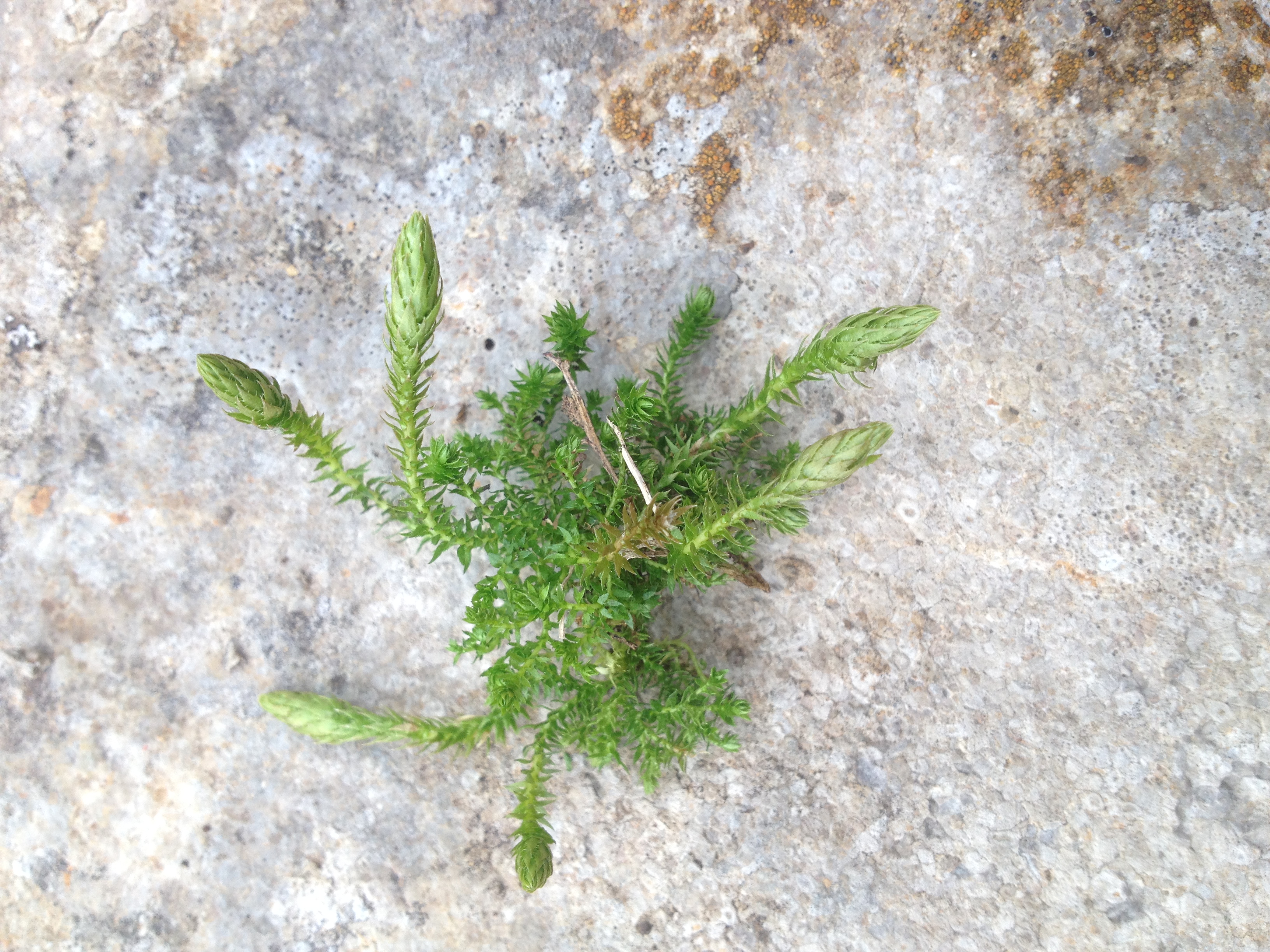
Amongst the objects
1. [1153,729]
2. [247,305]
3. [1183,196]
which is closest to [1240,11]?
[1183,196]

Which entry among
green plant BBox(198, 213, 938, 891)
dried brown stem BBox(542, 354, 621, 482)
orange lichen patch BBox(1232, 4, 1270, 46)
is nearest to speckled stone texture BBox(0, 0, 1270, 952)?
orange lichen patch BBox(1232, 4, 1270, 46)

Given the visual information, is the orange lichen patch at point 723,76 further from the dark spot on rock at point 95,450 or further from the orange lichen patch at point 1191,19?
the dark spot on rock at point 95,450

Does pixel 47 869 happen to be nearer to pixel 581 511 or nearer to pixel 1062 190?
pixel 581 511

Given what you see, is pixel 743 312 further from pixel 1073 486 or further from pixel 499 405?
pixel 1073 486

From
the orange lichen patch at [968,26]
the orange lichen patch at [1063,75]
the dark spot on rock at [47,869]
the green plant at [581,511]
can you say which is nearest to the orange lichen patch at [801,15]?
the orange lichen patch at [968,26]

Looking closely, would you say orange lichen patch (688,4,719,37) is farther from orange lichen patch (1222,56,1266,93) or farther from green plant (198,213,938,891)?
orange lichen patch (1222,56,1266,93)

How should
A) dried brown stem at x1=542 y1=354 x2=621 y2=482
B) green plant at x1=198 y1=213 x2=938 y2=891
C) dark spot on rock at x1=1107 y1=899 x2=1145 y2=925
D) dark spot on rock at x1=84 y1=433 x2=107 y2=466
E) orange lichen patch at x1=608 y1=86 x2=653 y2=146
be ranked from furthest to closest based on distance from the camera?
1. dark spot on rock at x1=84 y1=433 x2=107 y2=466
2. orange lichen patch at x1=608 y1=86 x2=653 y2=146
3. dark spot on rock at x1=1107 y1=899 x2=1145 y2=925
4. dried brown stem at x1=542 y1=354 x2=621 y2=482
5. green plant at x1=198 y1=213 x2=938 y2=891
